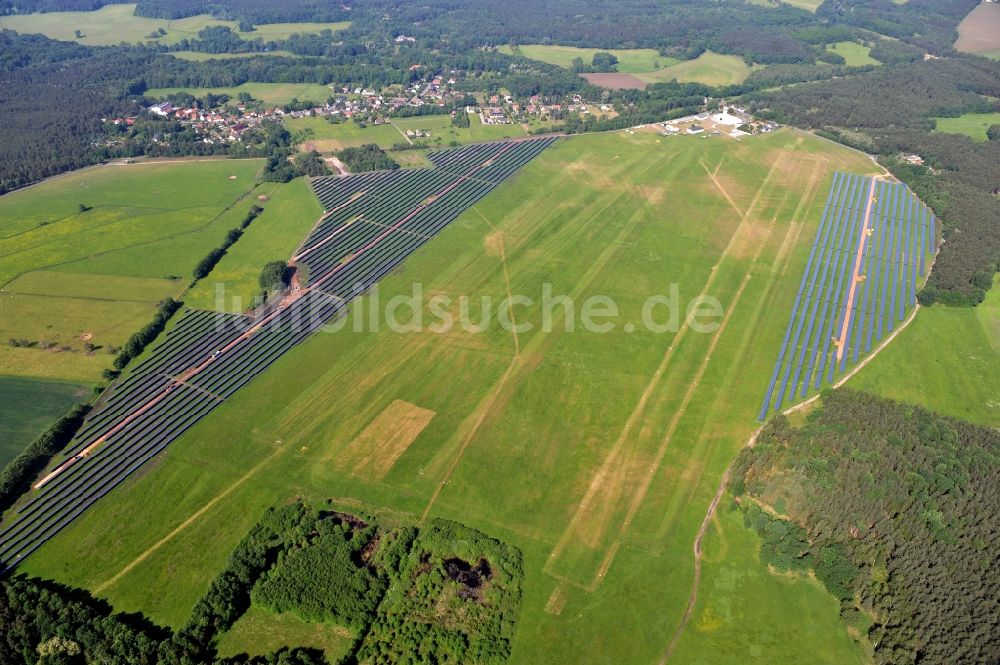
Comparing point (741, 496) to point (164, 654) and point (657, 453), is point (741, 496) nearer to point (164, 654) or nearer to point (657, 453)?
point (657, 453)

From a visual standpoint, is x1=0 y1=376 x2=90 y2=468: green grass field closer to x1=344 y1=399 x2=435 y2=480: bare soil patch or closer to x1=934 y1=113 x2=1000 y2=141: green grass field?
x1=344 y1=399 x2=435 y2=480: bare soil patch

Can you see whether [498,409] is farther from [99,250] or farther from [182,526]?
[99,250]

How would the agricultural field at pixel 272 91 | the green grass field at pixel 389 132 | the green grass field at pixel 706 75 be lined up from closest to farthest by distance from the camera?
1. the green grass field at pixel 389 132
2. the agricultural field at pixel 272 91
3. the green grass field at pixel 706 75

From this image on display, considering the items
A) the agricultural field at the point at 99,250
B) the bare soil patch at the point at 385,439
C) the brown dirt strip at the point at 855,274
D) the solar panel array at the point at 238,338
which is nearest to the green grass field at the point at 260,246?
the solar panel array at the point at 238,338

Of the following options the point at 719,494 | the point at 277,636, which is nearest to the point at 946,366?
the point at 719,494

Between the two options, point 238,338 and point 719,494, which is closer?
point 719,494

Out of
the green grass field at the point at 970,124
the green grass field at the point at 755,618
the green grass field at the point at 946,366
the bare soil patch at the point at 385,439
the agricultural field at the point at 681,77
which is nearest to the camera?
the green grass field at the point at 755,618

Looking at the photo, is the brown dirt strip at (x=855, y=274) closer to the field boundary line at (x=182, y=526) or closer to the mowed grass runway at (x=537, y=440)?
the mowed grass runway at (x=537, y=440)
